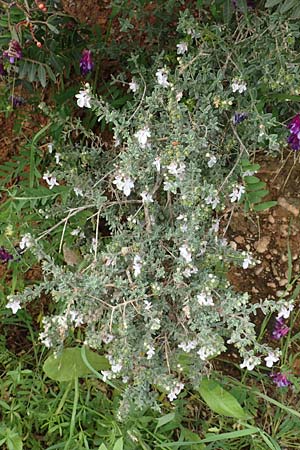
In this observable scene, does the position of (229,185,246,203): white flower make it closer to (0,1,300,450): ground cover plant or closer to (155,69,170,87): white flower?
(0,1,300,450): ground cover plant

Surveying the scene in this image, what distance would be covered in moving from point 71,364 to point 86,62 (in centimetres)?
79

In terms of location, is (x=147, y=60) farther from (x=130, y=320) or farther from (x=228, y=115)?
(x=130, y=320)

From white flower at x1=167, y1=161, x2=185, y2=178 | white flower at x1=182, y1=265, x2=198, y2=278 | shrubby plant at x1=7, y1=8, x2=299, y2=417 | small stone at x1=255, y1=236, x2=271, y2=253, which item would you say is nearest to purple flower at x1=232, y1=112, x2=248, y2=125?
shrubby plant at x1=7, y1=8, x2=299, y2=417

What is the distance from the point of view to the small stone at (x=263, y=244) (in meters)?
1.83

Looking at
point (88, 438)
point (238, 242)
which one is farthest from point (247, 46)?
point (88, 438)

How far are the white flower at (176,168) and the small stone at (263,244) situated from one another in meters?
0.61

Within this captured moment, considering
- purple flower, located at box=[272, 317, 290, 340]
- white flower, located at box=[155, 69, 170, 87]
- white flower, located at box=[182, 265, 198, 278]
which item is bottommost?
purple flower, located at box=[272, 317, 290, 340]

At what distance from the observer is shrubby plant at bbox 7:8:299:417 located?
1346 mm

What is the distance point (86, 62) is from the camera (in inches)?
57.7

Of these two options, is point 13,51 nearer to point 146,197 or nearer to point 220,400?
point 146,197

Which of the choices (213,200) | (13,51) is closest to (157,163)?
(213,200)

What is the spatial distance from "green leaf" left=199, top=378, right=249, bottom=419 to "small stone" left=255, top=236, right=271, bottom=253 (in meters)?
0.42

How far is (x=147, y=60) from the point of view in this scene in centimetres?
161

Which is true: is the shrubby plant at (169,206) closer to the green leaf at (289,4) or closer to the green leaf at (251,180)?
the green leaf at (251,180)
